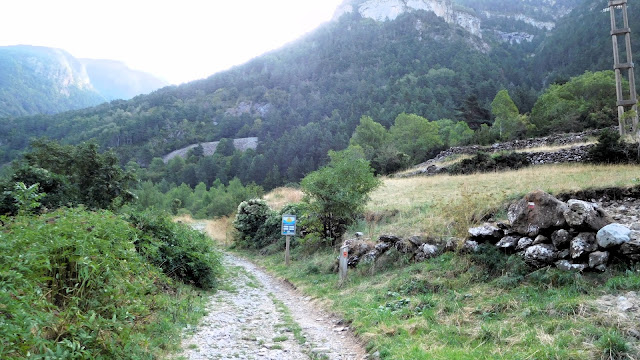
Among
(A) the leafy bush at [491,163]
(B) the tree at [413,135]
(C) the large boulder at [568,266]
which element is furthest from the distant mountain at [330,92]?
(C) the large boulder at [568,266]

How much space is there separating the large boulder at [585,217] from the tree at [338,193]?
8.92 metres

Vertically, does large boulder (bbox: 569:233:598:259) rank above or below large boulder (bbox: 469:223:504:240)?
above

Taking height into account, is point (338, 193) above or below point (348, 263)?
above

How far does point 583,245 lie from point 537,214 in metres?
1.20

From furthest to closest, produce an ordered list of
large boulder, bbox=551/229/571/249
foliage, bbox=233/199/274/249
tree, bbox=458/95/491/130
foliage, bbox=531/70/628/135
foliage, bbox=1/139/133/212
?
tree, bbox=458/95/491/130
foliage, bbox=531/70/628/135
foliage, bbox=233/199/274/249
foliage, bbox=1/139/133/212
large boulder, bbox=551/229/571/249

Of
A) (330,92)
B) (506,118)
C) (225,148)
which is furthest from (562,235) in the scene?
(330,92)

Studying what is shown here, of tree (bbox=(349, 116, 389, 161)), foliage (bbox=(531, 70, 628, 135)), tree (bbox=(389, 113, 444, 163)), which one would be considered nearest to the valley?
foliage (bbox=(531, 70, 628, 135))

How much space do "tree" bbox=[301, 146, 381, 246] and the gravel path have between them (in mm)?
5054

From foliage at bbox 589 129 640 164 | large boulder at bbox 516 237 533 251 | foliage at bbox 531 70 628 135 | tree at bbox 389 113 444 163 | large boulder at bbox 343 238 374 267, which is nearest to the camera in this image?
large boulder at bbox 516 237 533 251

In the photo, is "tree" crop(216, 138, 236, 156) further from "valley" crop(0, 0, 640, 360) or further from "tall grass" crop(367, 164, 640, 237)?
"tall grass" crop(367, 164, 640, 237)

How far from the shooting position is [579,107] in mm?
43219

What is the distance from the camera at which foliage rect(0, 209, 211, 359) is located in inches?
152

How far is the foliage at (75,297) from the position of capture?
3.87 m

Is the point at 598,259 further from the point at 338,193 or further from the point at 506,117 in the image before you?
the point at 506,117
